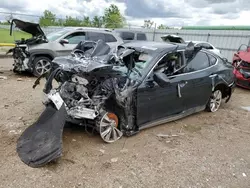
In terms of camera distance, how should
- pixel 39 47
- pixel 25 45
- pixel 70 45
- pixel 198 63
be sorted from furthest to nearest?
1. pixel 70 45
2. pixel 39 47
3. pixel 25 45
4. pixel 198 63

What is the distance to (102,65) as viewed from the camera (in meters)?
3.43

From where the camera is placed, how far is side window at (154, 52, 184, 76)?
4.17 metres

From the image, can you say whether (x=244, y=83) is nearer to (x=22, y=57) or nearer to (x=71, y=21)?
(x=22, y=57)

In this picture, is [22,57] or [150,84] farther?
[22,57]

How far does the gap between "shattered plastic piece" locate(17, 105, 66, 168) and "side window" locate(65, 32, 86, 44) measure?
17.8ft

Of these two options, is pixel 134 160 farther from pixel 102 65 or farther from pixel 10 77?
pixel 10 77

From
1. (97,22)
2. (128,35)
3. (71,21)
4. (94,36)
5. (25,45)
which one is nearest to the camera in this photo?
(25,45)

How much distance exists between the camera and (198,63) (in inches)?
192

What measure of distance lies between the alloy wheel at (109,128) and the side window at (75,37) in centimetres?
562

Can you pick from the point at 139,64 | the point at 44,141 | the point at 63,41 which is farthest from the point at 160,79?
the point at 63,41

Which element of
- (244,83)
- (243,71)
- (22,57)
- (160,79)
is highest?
(160,79)

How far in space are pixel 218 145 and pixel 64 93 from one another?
9.30 ft

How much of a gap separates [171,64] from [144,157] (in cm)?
187

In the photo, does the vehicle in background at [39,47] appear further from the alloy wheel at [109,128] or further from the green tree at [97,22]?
the green tree at [97,22]
